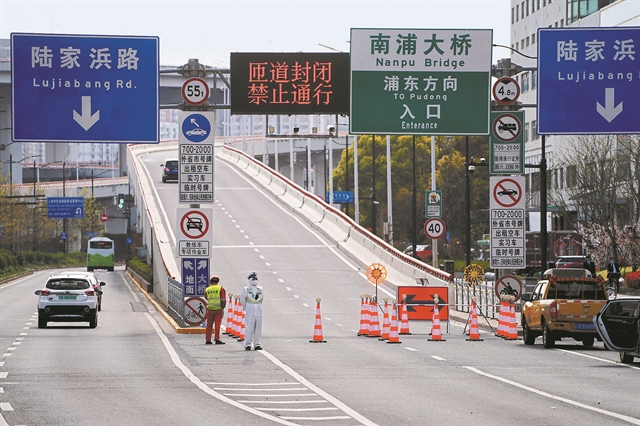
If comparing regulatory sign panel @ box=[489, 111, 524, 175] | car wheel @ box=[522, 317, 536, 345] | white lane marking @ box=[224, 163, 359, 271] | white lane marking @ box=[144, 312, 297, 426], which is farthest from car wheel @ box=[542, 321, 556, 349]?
white lane marking @ box=[224, 163, 359, 271]

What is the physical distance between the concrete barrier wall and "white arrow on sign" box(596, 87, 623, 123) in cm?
1614

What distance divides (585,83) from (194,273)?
11.4 metres

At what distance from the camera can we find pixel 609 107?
30.1 m

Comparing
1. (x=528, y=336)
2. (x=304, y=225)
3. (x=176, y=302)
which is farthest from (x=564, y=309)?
(x=304, y=225)

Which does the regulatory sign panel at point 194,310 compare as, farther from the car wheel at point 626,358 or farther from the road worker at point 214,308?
the car wheel at point 626,358

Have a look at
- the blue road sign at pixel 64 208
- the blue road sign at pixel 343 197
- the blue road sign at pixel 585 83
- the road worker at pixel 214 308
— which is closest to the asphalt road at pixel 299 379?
the road worker at pixel 214 308

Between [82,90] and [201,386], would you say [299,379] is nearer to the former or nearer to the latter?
[201,386]

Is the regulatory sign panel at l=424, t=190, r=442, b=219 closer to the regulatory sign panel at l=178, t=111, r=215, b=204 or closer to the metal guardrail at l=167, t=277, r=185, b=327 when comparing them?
the metal guardrail at l=167, t=277, r=185, b=327

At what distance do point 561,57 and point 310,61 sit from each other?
618cm

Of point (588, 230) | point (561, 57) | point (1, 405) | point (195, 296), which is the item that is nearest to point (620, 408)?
point (1, 405)

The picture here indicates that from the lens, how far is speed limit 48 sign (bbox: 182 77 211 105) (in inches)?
1275

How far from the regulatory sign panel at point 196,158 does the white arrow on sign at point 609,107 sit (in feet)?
33.0

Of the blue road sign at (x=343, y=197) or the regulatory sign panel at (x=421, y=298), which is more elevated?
the blue road sign at (x=343, y=197)

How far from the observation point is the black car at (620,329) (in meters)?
22.3
